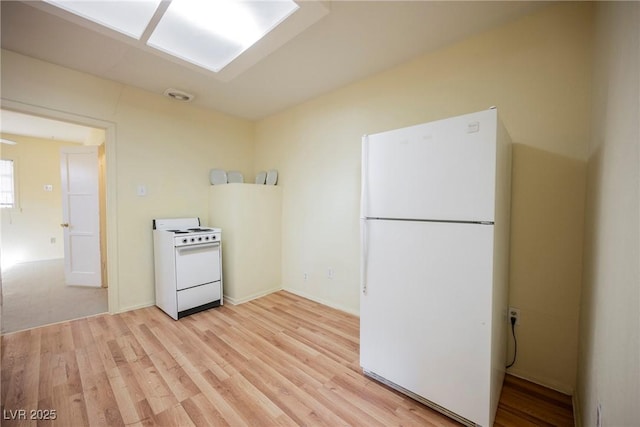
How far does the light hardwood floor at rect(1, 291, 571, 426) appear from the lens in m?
1.45

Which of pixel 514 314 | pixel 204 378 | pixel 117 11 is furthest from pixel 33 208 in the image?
pixel 514 314

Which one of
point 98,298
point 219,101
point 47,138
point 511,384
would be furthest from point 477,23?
point 47,138

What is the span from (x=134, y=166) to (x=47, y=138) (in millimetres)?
4490

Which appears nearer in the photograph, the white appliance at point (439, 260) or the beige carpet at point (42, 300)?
the white appliance at point (439, 260)

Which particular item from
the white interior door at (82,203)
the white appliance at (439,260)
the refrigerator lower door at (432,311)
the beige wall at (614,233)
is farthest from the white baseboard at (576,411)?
the white interior door at (82,203)

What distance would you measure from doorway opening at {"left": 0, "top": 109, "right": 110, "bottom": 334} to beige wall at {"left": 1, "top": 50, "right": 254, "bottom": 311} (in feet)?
0.86

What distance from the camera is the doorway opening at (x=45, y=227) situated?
118 inches

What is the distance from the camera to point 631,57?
0.85 m

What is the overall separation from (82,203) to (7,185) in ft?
10.5

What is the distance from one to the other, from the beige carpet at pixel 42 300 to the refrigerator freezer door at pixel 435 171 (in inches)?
136

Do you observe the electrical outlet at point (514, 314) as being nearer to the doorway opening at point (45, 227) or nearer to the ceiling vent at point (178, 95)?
the ceiling vent at point (178, 95)

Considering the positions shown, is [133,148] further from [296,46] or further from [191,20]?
[296,46]

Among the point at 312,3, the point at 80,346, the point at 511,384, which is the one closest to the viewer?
the point at 312,3

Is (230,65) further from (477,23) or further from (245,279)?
(245,279)
